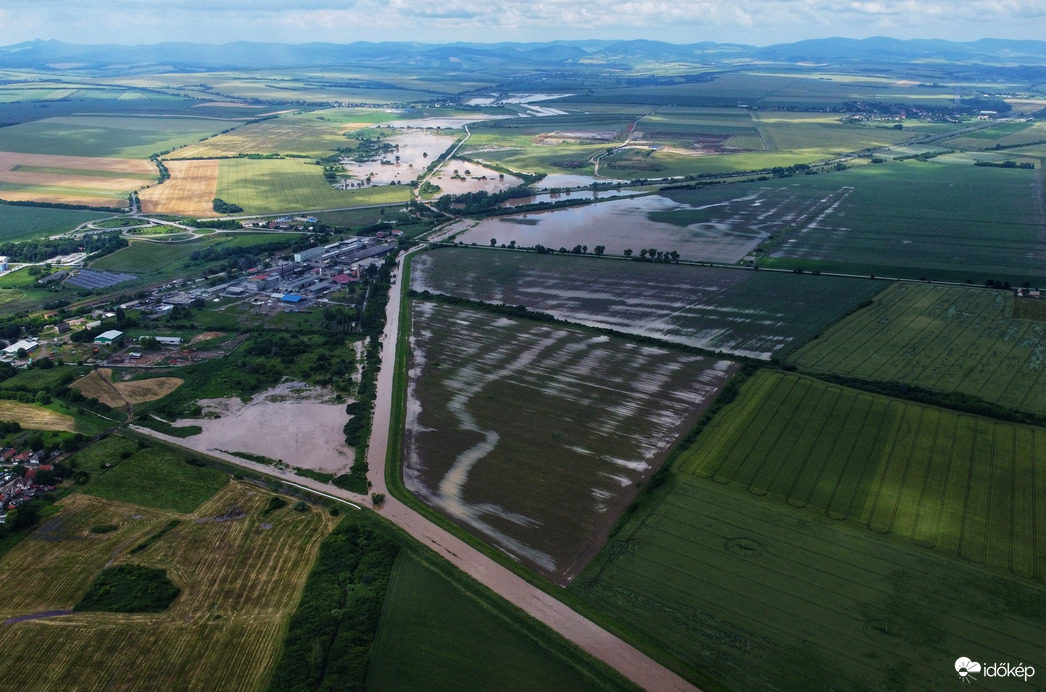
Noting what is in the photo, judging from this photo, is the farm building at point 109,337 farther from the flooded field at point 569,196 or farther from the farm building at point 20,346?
the flooded field at point 569,196

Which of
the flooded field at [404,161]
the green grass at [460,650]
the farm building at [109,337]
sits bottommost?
the green grass at [460,650]

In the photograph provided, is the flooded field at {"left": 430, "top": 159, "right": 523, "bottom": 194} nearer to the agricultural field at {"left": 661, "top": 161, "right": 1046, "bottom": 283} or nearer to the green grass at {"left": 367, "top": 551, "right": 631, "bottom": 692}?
the agricultural field at {"left": 661, "top": 161, "right": 1046, "bottom": 283}

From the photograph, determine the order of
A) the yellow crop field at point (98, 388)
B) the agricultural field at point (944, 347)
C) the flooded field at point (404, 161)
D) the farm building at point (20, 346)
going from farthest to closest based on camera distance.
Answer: the flooded field at point (404, 161)
the farm building at point (20, 346)
the yellow crop field at point (98, 388)
the agricultural field at point (944, 347)

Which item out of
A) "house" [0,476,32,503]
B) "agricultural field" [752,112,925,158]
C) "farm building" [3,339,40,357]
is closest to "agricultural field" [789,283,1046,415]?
"house" [0,476,32,503]

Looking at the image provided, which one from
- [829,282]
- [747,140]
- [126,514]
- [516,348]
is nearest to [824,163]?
[747,140]

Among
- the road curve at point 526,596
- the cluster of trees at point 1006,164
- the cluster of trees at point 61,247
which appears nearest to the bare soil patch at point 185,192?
the cluster of trees at point 61,247

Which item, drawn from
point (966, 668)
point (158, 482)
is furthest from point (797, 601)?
point (158, 482)
